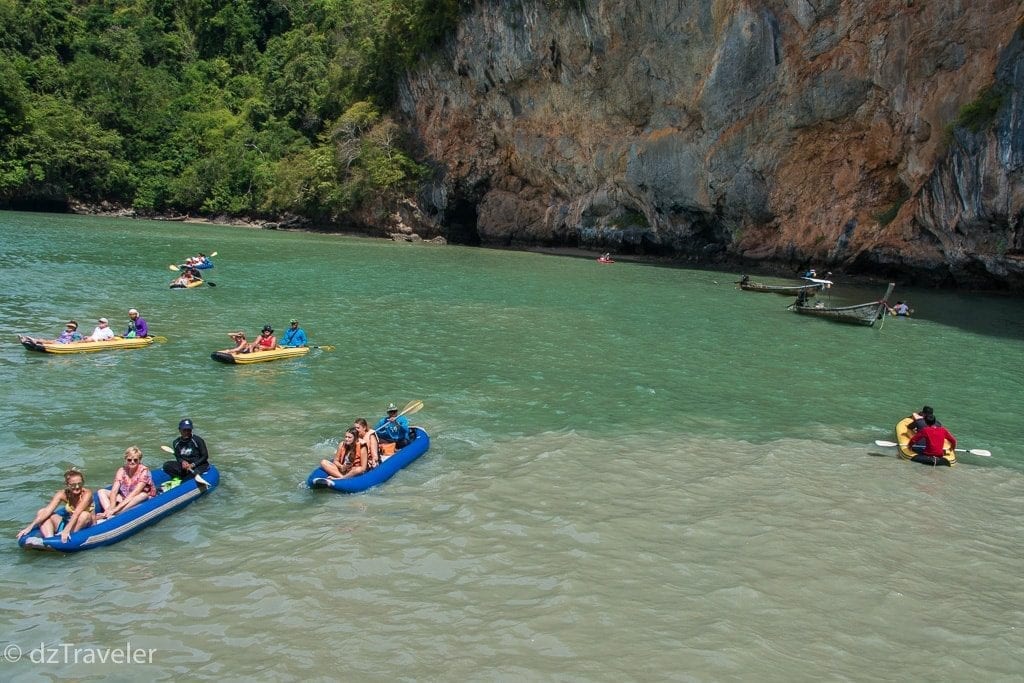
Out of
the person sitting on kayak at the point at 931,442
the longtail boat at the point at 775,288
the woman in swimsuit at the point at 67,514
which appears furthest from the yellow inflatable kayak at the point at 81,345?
the longtail boat at the point at 775,288

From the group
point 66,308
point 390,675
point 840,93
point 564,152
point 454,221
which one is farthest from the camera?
point 454,221

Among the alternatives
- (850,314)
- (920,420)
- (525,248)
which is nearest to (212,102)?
(525,248)

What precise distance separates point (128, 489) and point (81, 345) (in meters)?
9.21

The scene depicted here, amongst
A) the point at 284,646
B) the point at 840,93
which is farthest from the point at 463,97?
the point at 284,646

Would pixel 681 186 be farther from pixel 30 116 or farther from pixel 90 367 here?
pixel 30 116

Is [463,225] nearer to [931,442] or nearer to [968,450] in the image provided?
[968,450]

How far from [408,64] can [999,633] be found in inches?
2105

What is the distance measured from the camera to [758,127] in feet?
120

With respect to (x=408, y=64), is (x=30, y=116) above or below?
below

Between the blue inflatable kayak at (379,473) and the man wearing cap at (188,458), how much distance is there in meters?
1.34

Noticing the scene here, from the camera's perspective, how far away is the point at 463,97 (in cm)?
5188

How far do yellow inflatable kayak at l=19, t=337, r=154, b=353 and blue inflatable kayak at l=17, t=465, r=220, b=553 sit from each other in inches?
329

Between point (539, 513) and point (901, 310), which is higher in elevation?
point (901, 310)

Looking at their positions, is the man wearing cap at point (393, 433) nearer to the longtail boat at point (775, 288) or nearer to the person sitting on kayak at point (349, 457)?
the person sitting on kayak at point (349, 457)
